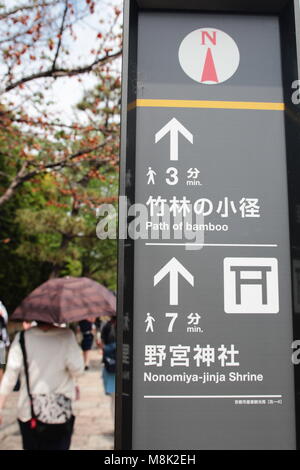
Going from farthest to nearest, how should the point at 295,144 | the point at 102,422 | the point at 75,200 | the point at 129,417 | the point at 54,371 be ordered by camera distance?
the point at 75,200 < the point at 102,422 < the point at 54,371 < the point at 295,144 < the point at 129,417

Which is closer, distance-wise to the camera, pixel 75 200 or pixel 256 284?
pixel 256 284

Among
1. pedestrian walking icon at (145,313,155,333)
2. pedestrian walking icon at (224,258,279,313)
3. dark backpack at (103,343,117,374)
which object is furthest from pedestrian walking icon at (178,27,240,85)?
dark backpack at (103,343,117,374)

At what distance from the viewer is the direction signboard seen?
1.96 metres

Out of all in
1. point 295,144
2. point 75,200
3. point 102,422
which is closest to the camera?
point 295,144

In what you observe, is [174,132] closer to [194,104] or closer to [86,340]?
[194,104]

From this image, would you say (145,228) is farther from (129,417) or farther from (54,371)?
(54,371)

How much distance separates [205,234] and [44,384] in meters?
2.37

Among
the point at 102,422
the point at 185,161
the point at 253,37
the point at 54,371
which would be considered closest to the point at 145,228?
the point at 185,161

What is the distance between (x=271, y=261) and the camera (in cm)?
205

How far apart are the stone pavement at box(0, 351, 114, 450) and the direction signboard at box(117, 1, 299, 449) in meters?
4.30

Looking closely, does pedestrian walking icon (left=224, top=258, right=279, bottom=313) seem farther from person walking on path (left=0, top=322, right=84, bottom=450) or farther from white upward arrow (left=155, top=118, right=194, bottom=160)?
person walking on path (left=0, top=322, right=84, bottom=450)

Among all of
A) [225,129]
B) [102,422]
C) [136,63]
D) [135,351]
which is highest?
[136,63]

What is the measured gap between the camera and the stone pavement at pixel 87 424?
5832 mm

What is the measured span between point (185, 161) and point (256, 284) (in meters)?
0.64
